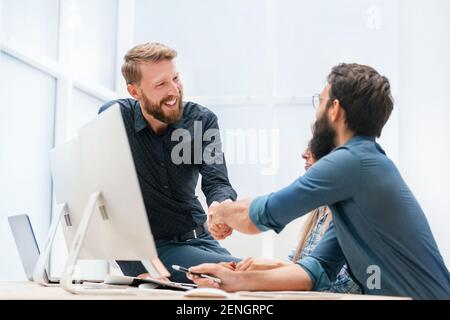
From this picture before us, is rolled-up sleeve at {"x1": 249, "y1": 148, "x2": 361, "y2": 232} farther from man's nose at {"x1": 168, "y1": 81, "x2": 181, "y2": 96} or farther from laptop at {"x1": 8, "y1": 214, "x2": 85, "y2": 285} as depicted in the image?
man's nose at {"x1": 168, "y1": 81, "x2": 181, "y2": 96}

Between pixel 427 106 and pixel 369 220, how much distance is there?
7.81 feet

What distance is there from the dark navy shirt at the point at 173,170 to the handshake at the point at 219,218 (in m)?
0.45

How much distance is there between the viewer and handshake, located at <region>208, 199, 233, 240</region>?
156 centimetres

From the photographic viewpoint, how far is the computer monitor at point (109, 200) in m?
1.16

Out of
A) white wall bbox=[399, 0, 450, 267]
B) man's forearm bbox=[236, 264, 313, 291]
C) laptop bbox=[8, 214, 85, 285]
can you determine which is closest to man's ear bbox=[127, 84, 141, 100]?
laptop bbox=[8, 214, 85, 285]

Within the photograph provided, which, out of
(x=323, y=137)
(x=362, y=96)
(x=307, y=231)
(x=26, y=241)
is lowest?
(x=26, y=241)

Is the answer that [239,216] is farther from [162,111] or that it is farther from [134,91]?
[134,91]

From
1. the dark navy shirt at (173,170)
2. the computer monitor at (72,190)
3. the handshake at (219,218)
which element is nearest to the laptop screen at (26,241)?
the computer monitor at (72,190)

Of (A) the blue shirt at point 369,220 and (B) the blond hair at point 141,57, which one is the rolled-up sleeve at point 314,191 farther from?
(B) the blond hair at point 141,57

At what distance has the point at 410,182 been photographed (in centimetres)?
365

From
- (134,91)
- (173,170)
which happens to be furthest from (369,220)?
(134,91)

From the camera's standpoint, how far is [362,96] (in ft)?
5.27

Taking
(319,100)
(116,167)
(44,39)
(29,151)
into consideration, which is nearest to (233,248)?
(29,151)

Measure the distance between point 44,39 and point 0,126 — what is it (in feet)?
2.35
